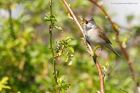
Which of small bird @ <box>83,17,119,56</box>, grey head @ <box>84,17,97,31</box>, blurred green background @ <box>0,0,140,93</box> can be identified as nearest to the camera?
grey head @ <box>84,17,97,31</box>

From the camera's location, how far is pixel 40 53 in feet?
16.3

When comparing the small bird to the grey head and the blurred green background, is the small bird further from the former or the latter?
the blurred green background

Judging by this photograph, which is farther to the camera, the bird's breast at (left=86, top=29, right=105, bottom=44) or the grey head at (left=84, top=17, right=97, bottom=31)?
the bird's breast at (left=86, top=29, right=105, bottom=44)

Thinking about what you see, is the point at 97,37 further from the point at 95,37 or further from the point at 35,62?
the point at 35,62

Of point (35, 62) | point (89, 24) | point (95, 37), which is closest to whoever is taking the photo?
point (89, 24)

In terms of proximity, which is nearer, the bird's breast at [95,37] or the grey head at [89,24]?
the grey head at [89,24]

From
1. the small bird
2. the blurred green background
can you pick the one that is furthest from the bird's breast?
the blurred green background

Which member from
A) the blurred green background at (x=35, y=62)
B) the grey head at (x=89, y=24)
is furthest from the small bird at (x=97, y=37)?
the blurred green background at (x=35, y=62)

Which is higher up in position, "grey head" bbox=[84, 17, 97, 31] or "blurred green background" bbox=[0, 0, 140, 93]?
"blurred green background" bbox=[0, 0, 140, 93]

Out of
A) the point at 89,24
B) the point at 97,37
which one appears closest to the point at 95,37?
the point at 97,37

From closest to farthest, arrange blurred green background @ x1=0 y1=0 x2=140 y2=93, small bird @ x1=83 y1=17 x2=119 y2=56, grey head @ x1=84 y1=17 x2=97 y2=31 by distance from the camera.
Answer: grey head @ x1=84 y1=17 x2=97 y2=31
small bird @ x1=83 y1=17 x2=119 y2=56
blurred green background @ x1=0 y1=0 x2=140 y2=93

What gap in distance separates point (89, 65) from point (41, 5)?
73 centimetres

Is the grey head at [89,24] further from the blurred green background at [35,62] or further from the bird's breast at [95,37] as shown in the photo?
the blurred green background at [35,62]

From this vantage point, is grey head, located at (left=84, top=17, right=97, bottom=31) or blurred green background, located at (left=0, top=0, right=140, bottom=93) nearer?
grey head, located at (left=84, top=17, right=97, bottom=31)
